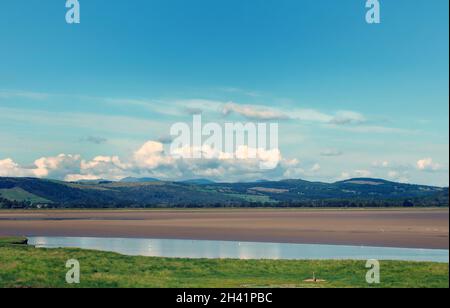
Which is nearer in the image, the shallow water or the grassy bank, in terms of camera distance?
the grassy bank

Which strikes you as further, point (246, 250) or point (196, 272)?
point (246, 250)

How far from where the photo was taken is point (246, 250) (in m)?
65.8

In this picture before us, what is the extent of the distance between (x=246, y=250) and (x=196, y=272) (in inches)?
847

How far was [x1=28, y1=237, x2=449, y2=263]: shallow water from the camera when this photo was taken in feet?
190

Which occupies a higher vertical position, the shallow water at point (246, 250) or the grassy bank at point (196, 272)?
the grassy bank at point (196, 272)

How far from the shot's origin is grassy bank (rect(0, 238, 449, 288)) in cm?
3819

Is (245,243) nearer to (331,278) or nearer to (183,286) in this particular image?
(331,278)

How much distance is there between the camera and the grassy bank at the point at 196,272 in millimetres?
38188

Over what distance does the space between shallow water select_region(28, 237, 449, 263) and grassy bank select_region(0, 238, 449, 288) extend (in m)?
9.20

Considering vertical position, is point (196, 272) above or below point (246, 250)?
above

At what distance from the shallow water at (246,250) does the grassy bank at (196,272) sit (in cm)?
920

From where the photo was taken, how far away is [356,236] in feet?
273

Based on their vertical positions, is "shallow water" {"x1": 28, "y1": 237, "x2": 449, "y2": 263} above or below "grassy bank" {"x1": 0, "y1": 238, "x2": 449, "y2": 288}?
below

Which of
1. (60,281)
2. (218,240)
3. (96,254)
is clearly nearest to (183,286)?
(60,281)
